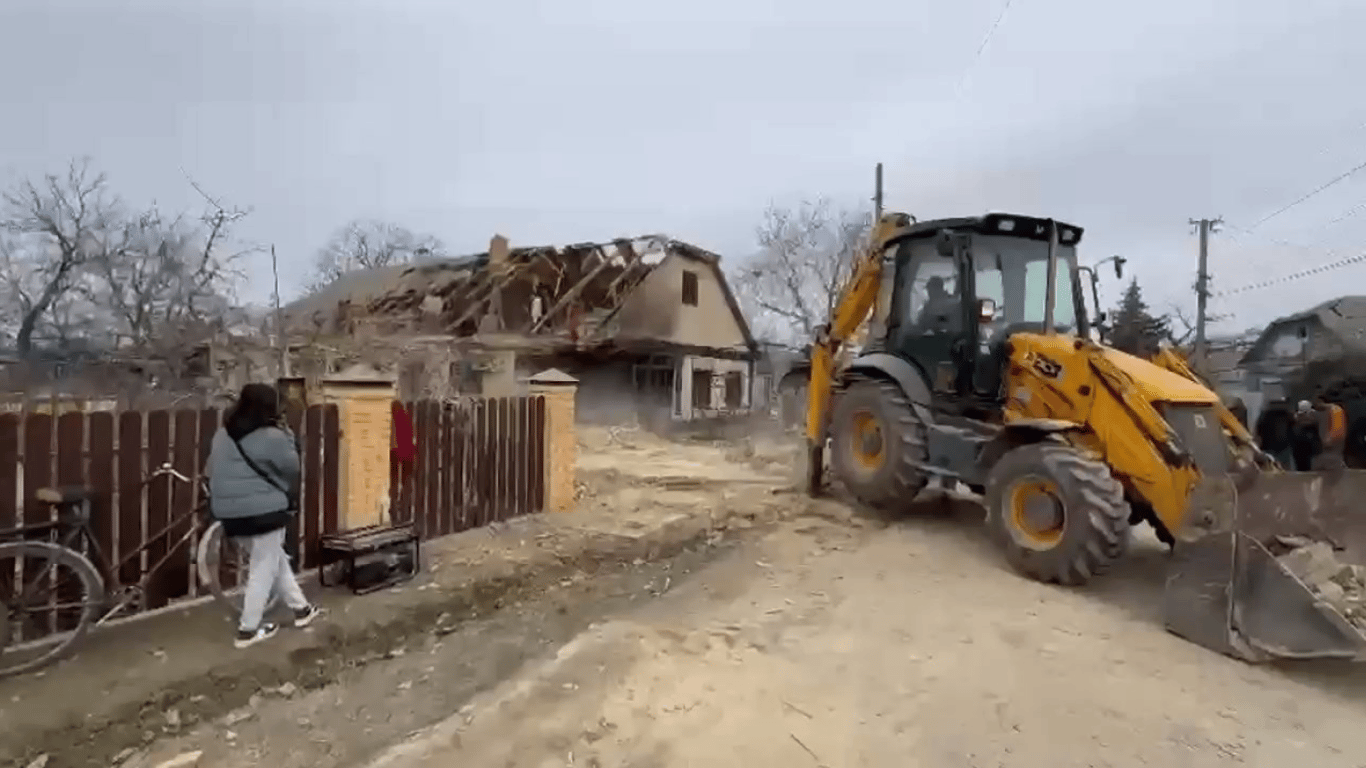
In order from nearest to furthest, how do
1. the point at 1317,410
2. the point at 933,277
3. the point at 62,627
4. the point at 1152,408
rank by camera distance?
the point at 62,627 < the point at 1152,408 < the point at 933,277 < the point at 1317,410

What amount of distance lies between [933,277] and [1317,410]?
7452 mm

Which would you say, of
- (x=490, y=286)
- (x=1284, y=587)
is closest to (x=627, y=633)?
(x=1284, y=587)

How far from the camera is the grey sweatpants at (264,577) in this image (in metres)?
5.32

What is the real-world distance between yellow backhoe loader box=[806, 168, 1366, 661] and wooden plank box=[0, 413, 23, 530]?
20.6 feet

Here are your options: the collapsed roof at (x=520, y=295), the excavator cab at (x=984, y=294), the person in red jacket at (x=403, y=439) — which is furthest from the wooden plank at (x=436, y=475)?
the collapsed roof at (x=520, y=295)

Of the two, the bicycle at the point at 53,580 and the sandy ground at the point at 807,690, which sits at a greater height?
the bicycle at the point at 53,580

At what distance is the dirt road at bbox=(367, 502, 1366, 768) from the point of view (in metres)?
4.05

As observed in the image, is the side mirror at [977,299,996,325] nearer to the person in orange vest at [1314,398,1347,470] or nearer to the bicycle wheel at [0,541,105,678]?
the bicycle wheel at [0,541,105,678]

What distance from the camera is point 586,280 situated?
2589 centimetres

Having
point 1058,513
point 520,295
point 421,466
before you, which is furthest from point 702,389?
point 1058,513

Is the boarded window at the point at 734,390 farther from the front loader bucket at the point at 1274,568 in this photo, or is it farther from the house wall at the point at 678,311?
the front loader bucket at the point at 1274,568

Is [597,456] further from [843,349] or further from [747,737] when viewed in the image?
[747,737]

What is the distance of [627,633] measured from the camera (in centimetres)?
522

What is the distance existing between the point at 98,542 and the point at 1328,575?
719 centimetres
